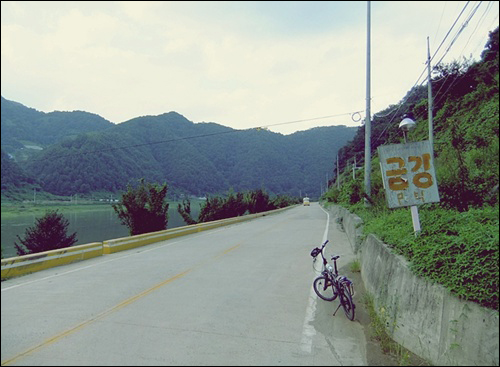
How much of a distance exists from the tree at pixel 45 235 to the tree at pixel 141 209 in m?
4.06

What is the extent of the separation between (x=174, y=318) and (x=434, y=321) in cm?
381

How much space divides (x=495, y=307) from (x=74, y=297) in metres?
7.01

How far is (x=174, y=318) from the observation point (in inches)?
229

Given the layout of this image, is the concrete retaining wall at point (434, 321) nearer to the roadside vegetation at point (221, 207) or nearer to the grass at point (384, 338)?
the grass at point (384, 338)

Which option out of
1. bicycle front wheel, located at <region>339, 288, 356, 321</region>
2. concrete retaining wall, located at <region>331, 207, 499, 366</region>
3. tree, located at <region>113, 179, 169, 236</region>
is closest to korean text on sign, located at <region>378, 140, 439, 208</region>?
concrete retaining wall, located at <region>331, 207, 499, 366</region>

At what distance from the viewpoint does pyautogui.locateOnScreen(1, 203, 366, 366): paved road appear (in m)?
4.46

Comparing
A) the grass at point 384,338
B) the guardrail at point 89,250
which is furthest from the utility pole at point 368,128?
the grass at point 384,338

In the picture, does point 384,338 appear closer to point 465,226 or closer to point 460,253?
point 460,253

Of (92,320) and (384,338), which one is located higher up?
(92,320)

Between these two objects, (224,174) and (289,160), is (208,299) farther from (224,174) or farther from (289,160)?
(289,160)

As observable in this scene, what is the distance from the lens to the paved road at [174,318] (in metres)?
4.46

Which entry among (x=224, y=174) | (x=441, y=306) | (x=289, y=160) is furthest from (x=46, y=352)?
(x=289, y=160)

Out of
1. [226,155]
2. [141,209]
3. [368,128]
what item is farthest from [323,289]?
[226,155]

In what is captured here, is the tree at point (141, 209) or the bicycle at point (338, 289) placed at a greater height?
the tree at point (141, 209)
